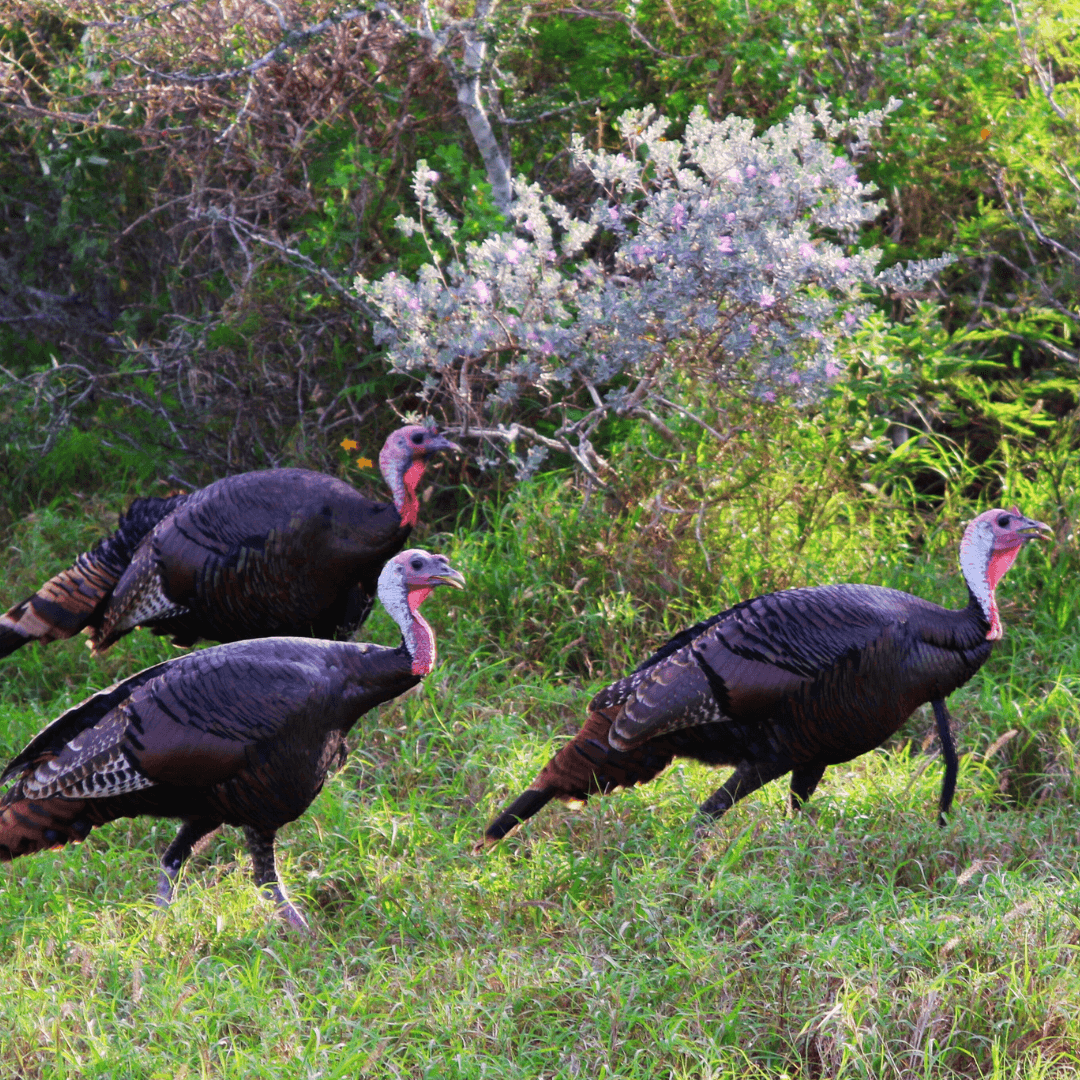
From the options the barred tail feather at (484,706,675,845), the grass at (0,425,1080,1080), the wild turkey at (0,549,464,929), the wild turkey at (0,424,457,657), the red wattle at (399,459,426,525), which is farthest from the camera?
the red wattle at (399,459,426,525)

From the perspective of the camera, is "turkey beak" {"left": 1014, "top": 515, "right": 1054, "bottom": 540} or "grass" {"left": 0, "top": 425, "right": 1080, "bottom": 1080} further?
"turkey beak" {"left": 1014, "top": 515, "right": 1054, "bottom": 540}

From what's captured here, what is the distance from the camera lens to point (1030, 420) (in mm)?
5555

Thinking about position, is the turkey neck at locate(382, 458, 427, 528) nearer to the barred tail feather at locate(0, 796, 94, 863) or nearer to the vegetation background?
the vegetation background

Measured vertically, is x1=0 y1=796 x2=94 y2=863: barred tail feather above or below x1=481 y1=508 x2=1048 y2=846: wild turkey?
above

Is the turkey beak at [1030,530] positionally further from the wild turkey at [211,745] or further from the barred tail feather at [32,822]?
the barred tail feather at [32,822]

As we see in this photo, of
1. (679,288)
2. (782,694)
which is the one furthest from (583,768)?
(679,288)

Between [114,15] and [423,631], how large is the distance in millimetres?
3857

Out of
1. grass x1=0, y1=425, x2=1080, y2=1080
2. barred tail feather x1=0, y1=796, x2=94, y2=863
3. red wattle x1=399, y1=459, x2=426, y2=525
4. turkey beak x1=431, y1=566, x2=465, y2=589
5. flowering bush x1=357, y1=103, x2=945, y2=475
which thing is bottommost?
grass x1=0, y1=425, x2=1080, y2=1080

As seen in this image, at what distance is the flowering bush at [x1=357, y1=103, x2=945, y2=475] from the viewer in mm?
4656

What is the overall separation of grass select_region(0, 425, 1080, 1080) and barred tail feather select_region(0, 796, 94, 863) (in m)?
0.21

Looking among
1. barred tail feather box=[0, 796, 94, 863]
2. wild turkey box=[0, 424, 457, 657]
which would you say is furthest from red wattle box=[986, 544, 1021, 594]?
barred tail feather box=[0, 796, 94, 863]

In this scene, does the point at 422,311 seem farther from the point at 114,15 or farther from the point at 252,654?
the point at 114,15

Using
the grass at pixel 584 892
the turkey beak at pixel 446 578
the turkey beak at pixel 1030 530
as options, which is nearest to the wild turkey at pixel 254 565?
the grass at pixel 584 892

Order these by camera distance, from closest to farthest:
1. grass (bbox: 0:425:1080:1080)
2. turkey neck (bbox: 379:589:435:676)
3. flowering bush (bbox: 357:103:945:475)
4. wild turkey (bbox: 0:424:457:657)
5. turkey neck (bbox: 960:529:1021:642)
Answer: grass (bbox: 0:425:1080:1080), turkey neck (bbox: 379:589:435:676), turkey neck (bbox: 960:529:1021:642), wild turkey (bbox: 0:424:457:657), flowering bush (bbox: 357:103:945:475)
